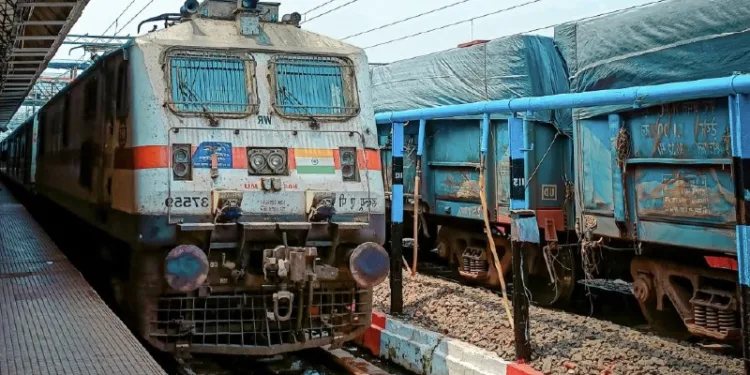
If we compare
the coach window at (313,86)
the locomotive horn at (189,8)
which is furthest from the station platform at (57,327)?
the locomotive horn at (189,8)

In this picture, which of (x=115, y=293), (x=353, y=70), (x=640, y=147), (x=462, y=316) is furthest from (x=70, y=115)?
(x=640, y=147)

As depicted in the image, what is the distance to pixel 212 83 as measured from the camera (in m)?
6.23

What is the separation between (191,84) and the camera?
614 centimetres

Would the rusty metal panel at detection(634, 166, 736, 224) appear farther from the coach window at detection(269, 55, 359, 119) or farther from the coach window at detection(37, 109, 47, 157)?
the coach window at detection(37, 109, 47, 157)

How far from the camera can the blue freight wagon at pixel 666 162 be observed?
19.5 feet

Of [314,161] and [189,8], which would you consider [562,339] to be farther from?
[189,8]

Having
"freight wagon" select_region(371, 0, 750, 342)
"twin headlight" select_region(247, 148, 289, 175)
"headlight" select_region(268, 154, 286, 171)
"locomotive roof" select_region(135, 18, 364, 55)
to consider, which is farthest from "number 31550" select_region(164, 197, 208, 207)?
"freight wagon" select_region(371, 0, 750, 342)

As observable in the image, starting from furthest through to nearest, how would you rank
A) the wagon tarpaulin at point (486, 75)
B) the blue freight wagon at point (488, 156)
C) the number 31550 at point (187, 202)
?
the wagon tarpaulin at point (486, 75), the blue freight wagon at point (488, 156), the number 31550 at point (187, 202)

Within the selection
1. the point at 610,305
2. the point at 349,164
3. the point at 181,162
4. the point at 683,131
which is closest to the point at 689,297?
the point at 683,131

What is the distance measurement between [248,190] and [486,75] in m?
4.37

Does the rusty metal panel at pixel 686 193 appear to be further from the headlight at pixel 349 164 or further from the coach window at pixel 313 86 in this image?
the coach window at pixel 313 86

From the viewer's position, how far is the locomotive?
575 centimetres

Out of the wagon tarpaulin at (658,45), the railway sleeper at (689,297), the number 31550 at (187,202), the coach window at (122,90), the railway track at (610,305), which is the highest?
the wagon tarpaulin at (658,45)

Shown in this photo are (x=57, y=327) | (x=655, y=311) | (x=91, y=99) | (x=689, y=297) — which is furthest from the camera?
(x=91, y=99)
